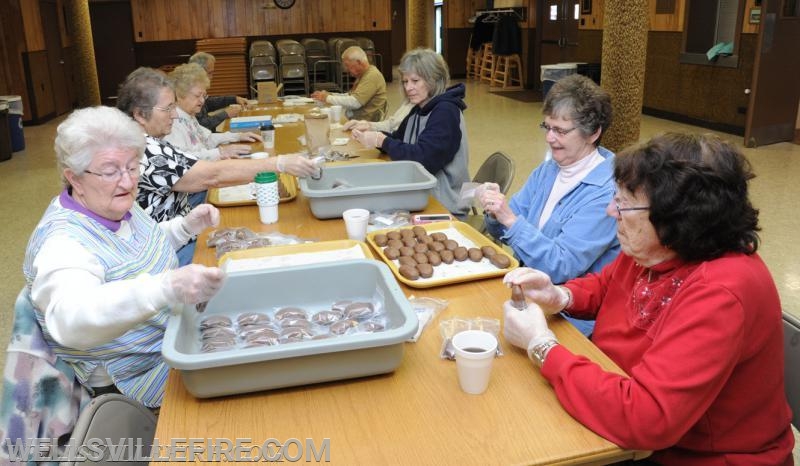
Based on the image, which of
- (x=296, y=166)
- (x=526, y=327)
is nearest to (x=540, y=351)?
(x=526, y=327)

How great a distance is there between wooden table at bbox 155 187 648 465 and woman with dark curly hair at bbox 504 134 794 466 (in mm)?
62

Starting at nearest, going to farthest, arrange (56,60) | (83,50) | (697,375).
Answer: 1. (697,375)
2. (83,50)
3. (56,60)

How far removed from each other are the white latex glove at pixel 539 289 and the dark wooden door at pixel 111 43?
1182cm

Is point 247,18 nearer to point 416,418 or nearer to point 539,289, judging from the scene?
point 539,289

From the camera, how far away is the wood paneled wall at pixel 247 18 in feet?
38.2

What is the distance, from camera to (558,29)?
37.6ft

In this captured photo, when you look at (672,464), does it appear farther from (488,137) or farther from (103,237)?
(488,137)

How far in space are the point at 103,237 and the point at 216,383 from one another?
58 centimetres

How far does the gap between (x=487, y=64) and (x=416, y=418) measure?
1337 cm

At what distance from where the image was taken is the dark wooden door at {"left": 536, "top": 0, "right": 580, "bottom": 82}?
11.0 metres

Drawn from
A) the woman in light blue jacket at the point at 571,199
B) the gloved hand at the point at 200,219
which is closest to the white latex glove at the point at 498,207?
the woman in light blue jacket at the point at 571,199

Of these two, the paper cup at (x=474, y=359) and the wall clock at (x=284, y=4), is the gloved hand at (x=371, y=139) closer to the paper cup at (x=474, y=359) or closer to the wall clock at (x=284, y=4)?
the paper cup at (x=474, y=359)

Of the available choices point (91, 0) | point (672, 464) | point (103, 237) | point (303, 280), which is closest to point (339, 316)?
point (303, 280)

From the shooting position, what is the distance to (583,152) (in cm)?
216
